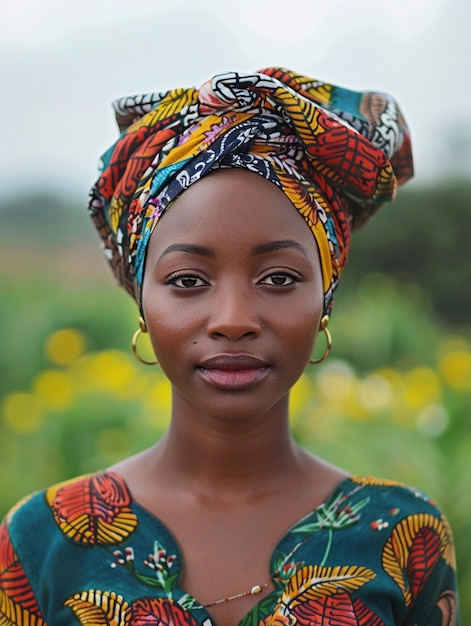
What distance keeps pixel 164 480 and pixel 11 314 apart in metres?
3.32

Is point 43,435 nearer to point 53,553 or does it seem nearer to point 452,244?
point 53,553

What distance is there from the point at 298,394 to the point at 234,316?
2305 mm

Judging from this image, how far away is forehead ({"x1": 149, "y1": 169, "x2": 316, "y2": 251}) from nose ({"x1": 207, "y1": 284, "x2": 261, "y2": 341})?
10cm

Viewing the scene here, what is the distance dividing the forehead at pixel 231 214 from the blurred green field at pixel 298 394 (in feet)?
6.50

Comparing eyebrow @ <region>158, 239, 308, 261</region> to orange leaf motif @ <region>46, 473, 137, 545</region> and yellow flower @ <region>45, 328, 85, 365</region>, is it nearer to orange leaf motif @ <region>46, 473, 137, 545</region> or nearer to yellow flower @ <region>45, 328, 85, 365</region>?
orange leaf motif @ <region>46, 473, 137, 545</region>

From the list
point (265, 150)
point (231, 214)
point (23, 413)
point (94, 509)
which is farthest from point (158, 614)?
point (23, 413)

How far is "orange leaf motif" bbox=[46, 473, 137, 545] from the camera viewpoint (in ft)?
6.64

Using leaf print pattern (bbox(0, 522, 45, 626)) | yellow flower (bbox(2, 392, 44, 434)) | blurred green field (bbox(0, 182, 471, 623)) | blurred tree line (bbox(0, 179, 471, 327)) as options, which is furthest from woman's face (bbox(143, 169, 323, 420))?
blurred tree line (bbox(0, 179, 471, 327))

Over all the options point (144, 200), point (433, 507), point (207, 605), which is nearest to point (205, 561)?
point (207, 605)

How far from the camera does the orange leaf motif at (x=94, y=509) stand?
202cm

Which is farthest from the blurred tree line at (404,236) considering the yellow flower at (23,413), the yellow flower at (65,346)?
the yellow flower at (23,413)

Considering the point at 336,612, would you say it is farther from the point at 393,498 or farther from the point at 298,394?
the point at 298,394

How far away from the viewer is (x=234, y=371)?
72.2 inches

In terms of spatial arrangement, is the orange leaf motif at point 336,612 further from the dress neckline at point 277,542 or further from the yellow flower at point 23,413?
the yellow flower at point 23,413
